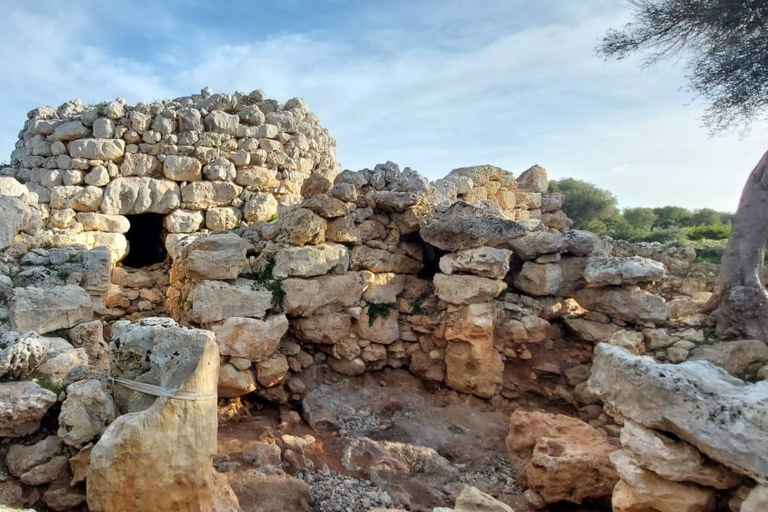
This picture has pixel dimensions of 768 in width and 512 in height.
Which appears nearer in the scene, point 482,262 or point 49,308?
point 49,308

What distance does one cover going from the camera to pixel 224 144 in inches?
307

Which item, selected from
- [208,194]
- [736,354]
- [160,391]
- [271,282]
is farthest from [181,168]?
[736,354]

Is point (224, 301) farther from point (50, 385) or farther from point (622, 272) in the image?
A: point (622, 272)

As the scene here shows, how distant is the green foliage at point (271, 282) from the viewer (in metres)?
5.56

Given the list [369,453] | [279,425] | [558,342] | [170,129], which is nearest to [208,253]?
[279,425]

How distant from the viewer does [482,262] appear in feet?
19.1

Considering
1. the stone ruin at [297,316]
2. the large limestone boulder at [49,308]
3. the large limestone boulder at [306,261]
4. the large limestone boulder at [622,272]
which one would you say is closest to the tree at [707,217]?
the stone ruin at [297,316]

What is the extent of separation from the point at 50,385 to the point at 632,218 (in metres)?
19.2

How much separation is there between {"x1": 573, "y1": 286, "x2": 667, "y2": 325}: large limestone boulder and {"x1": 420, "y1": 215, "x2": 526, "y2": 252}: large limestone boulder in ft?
3.94

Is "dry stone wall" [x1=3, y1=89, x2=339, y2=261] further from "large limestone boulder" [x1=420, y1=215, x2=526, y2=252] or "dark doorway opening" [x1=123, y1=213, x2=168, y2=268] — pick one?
"large limestone boulder" [x1=420, y1=215, x2=526, y2=252]

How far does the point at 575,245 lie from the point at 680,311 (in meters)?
1.45

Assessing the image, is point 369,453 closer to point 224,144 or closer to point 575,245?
point 575,245

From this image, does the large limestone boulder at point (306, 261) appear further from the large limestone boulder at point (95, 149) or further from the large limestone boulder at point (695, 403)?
the large limestone boulder at point (95, 149)

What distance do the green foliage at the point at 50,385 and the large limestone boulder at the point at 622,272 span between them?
5292 millimetres
